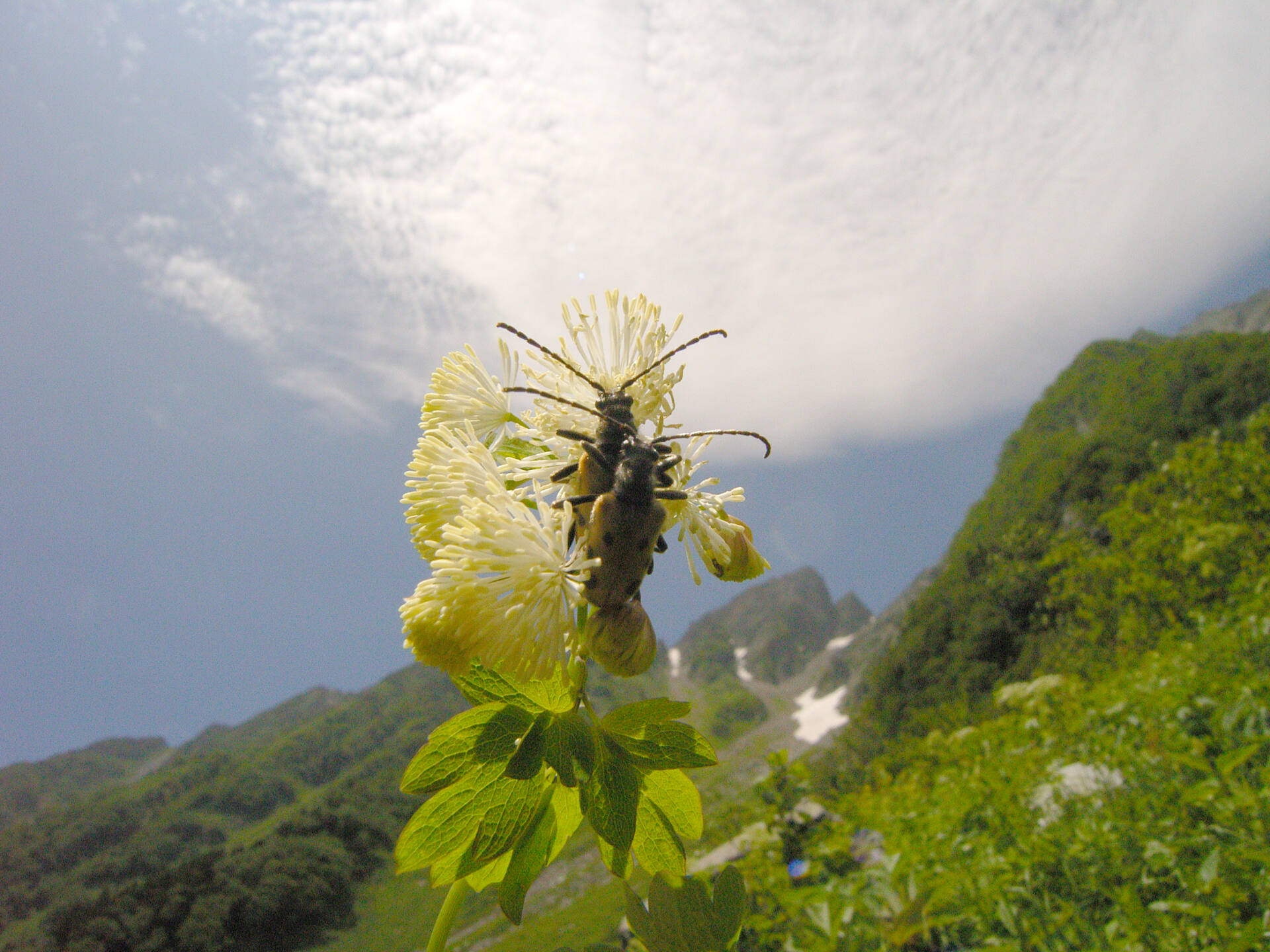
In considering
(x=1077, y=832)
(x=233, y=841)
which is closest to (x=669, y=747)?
(x=1077, y=832)

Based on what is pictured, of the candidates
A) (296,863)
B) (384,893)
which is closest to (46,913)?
(296,863)

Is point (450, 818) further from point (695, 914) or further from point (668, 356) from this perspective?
point (668, 356)

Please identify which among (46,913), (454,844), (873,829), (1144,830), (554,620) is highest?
(554,620)

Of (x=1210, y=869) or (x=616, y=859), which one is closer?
(x=616, y=859)

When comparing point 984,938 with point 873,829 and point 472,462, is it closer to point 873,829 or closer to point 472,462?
point 873,829

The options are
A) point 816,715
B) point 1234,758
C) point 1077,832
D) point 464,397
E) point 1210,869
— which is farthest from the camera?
point 816,715

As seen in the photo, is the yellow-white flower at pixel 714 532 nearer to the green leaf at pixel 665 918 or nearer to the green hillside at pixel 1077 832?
the green leaf at pixel 665 918

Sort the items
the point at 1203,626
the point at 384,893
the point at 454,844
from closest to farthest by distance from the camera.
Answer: the point at 454,844
the point at 1203,626
the point at 384,893
